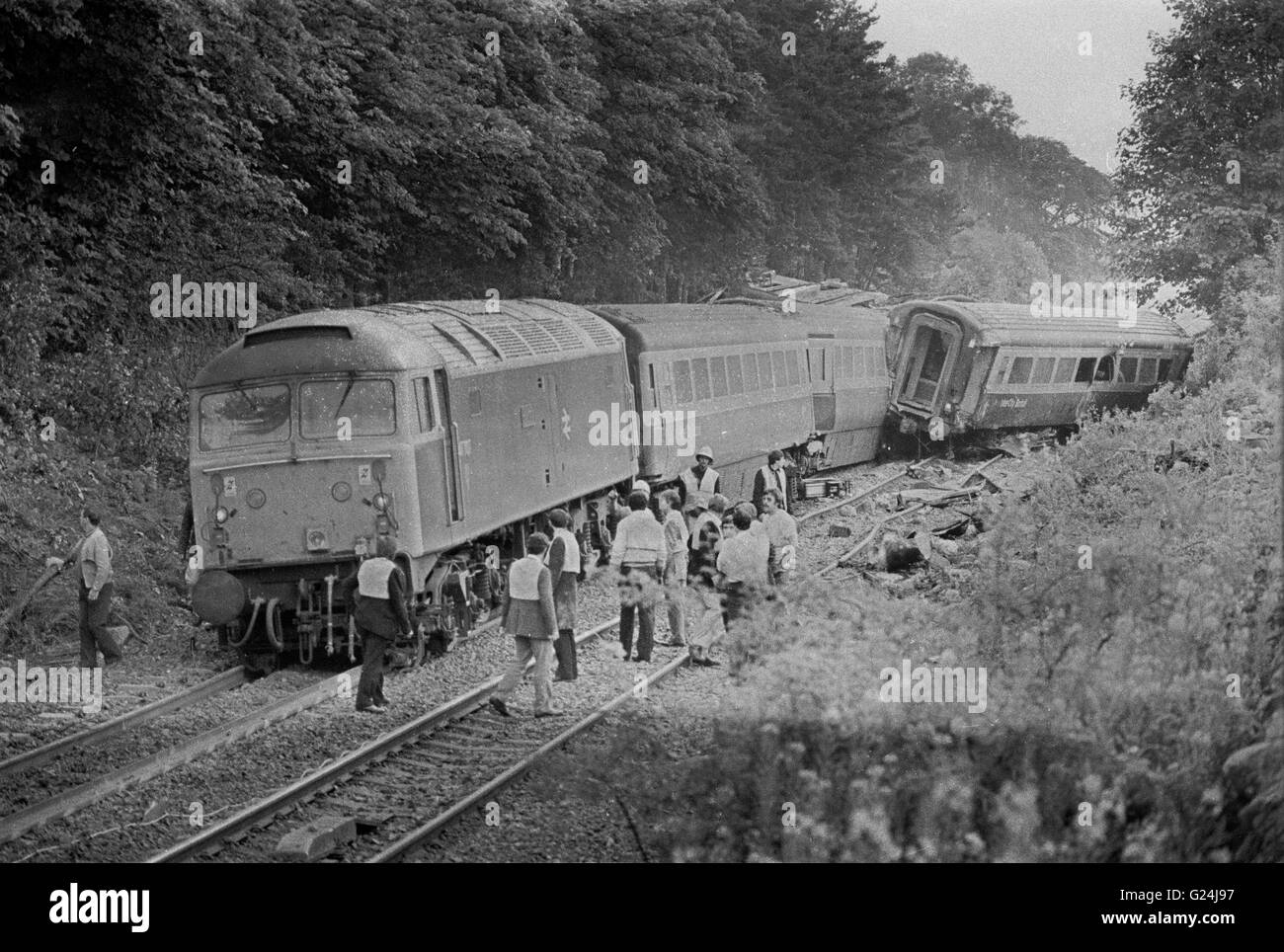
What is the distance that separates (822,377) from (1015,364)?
3.15 meters

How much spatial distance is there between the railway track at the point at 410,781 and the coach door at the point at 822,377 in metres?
12.0

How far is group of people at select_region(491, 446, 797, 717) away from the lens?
11297 mm

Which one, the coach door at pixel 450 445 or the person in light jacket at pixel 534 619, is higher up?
the coach door at pixel 450 445

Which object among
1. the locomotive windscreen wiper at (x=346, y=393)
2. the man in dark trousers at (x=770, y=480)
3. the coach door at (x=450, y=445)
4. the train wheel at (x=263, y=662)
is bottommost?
the train wheel at (x=263, y=662)

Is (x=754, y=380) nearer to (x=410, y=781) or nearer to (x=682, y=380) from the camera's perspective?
(x=682, y=380)

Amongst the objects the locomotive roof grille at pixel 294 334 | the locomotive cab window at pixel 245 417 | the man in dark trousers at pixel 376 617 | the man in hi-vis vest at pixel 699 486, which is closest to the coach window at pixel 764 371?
the man in hi-vis vest at pixel 699 486

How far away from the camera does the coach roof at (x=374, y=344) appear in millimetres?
12766

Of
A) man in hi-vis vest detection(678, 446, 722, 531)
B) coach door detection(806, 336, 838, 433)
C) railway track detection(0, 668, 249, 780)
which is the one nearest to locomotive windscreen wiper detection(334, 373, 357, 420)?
railway track detection(0, 668, 249, 780)

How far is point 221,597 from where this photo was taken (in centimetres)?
1243

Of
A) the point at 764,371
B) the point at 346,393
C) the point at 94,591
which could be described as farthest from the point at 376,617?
the point at 764,371

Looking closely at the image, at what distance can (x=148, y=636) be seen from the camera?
47.2 feet

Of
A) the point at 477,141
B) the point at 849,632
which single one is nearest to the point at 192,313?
the point at 477,141

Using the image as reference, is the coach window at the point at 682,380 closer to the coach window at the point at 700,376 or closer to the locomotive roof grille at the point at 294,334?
the coach window at the point at 700,376
